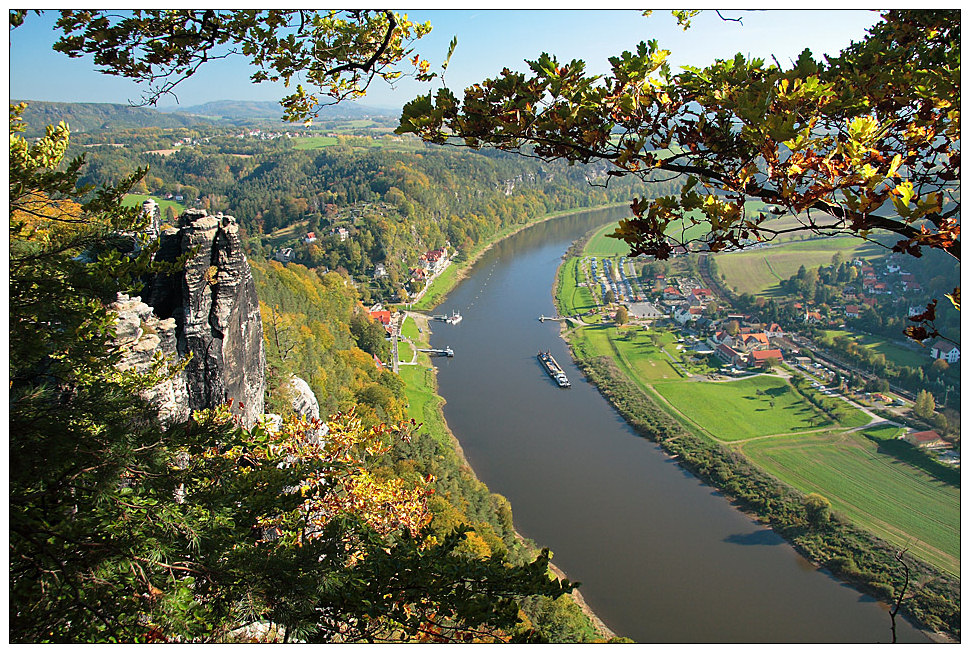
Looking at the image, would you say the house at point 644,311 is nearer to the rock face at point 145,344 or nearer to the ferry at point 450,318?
the ferry at point 450,318

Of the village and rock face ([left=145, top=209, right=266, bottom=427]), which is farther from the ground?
rock face ([left=145, top=209, right=266, bottom=427])

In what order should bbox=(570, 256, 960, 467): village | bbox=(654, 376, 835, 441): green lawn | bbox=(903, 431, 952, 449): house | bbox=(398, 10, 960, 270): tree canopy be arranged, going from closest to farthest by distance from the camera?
bbox=(398, 10, 960, 270): tree canopy < bbox=(903, 431, 952, 449): house < bbox=(654, 376, 835, 441): green lawn < bbox=(570, 256, 960, 467): village

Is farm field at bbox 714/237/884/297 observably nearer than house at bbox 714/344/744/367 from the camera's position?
No

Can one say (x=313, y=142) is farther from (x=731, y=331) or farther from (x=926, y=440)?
(x=926, y=440)

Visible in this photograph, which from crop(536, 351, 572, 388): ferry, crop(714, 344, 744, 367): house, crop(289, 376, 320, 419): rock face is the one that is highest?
crop(289, 376, 320, 419): rock face

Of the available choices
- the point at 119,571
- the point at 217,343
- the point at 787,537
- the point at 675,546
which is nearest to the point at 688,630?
the point at 675,546

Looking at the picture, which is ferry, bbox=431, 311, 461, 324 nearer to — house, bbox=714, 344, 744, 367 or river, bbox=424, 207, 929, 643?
river, bbox=424, 207, 929, 643

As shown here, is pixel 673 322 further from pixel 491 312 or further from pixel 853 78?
pixel 853 78

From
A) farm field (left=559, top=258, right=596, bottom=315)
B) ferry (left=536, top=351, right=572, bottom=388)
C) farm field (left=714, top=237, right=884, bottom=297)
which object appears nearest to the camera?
ferry (left=536, top=351, right=572, bottom=388)

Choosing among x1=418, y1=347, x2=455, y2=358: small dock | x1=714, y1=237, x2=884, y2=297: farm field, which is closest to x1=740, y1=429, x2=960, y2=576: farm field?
x1=418, y1=347, x2=455, y2=358: small dock

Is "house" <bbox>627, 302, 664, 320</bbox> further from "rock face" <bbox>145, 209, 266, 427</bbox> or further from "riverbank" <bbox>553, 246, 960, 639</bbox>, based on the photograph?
"rock face" <bbox>145, 209, 266, 427</bbox>
